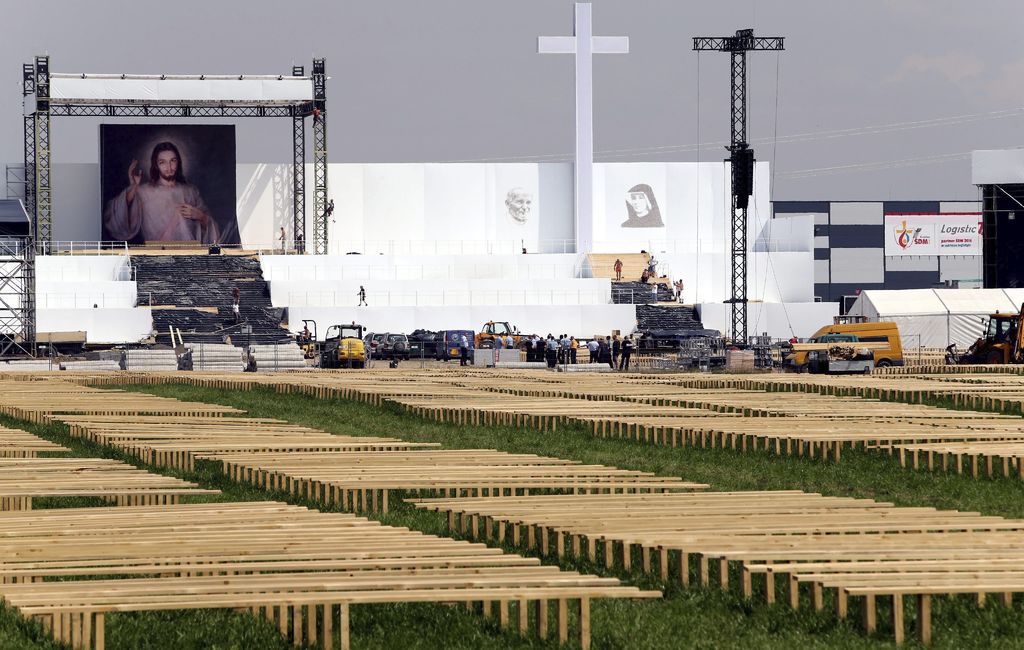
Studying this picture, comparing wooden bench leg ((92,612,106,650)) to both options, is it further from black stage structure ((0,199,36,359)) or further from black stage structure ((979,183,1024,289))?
black stage structure ((979,183,1024,289))

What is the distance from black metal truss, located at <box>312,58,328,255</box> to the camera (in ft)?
265

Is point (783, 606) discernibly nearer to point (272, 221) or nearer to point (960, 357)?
point (960, 357)

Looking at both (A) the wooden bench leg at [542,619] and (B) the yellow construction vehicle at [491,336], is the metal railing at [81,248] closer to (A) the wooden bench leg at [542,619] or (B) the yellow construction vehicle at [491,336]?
(B) the yellow construction vehicle at [491,336]

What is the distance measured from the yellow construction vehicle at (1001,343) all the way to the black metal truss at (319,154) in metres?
40.3

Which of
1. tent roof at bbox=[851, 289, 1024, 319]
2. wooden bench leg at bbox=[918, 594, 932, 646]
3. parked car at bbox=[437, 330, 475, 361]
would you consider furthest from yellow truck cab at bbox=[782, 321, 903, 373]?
wooden bench leg at bbox=[918, 594, 932, 646]

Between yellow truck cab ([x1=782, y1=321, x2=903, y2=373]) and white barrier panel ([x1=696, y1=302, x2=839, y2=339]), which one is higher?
white barrier panel ([x1=696, y1=302, x2=839, y2=339])

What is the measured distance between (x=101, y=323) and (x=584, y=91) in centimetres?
2845

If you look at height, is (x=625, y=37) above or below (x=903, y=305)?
above

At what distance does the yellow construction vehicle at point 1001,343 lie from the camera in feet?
149

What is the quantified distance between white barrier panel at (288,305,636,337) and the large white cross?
14.1 metres

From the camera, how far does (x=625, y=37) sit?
277 ft

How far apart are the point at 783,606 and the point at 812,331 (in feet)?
217

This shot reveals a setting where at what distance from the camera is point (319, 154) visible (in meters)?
82.8

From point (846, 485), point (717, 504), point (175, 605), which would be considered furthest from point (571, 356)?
point (175, 605)
